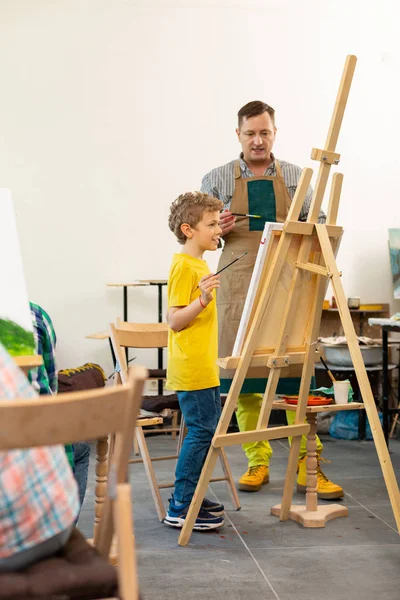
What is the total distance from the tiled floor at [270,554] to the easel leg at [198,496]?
1.9 inches

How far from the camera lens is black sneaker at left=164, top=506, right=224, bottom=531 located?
10.3ft

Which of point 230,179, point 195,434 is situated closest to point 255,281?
point 195,434

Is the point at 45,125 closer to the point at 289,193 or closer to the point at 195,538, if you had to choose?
the point at 289,193

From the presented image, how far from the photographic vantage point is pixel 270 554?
9.46 feet

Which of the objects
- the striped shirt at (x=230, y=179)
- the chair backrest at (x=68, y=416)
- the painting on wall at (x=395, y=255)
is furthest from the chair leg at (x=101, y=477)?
the painting on wall at (x=395, y=255)

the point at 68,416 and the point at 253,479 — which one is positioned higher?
the point at 68,416

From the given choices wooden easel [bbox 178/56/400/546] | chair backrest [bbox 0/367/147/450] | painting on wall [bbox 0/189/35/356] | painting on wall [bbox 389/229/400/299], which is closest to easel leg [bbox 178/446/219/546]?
wooden easel [bbox 178/56/400/546]

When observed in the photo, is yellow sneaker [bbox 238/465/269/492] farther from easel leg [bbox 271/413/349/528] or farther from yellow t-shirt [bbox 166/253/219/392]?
yellow t-shirt [bbox 166/253/219/392]

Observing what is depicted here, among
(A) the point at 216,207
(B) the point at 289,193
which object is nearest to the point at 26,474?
(A) the point at 216,207

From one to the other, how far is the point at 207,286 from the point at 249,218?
96 centimetres

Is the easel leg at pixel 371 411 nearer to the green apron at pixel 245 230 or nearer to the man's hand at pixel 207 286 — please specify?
the man's hand at pixel 207 286

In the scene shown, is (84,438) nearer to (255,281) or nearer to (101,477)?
(101,477)

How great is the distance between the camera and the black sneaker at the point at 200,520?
3.13 m

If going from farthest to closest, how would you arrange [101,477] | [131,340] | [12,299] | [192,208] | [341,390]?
[131,340], [341,390], [192,208], [101,477], [12,299]
